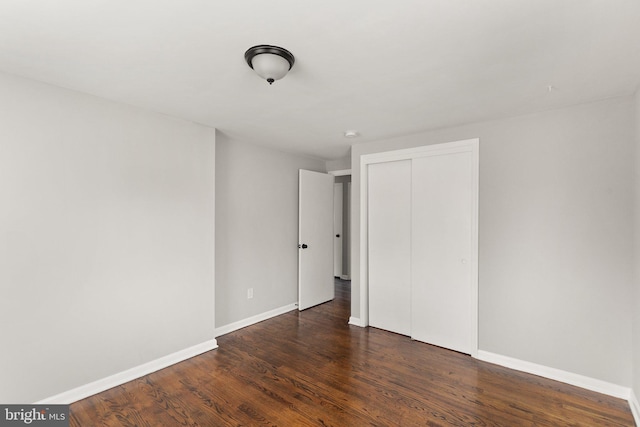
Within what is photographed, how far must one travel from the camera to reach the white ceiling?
1396mm

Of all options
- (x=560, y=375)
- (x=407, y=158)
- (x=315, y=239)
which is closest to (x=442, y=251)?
(x=407, y=158)

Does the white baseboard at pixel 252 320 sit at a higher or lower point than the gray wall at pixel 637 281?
lower

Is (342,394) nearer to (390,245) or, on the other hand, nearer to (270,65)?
(390,245)

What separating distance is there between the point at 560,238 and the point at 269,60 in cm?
278

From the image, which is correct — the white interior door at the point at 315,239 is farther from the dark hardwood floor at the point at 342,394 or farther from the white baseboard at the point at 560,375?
the white baseboard at the point at 560,375

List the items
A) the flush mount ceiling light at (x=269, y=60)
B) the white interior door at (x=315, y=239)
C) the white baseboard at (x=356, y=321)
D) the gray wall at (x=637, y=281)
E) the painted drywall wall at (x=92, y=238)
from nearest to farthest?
the flush mount ceiling light at (x=269, y=60), the painted drywall wall at (x=92, y=238), the gray wall at (x=637, y=281), the white baseboard at (x=356, y=321), the white interior door at (x=315, y=239)

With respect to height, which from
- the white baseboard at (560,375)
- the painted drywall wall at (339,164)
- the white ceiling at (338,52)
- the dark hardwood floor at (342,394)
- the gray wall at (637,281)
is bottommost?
the dark hardwood floor at (342,394)

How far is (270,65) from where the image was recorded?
1730 millimetres

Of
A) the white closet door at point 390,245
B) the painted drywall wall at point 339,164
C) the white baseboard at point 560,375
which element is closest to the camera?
the white baseboard at point 560,375

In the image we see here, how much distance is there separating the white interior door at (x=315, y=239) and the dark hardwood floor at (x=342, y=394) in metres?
1.33

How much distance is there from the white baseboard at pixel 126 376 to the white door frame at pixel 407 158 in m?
1.91

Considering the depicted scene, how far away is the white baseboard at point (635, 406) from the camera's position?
6.87 ft

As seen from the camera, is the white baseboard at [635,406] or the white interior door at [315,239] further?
the white interior door at [315,239]

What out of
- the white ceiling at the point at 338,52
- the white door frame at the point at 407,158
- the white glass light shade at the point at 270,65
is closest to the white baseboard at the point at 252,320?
the white door frame at the point at 407,158
